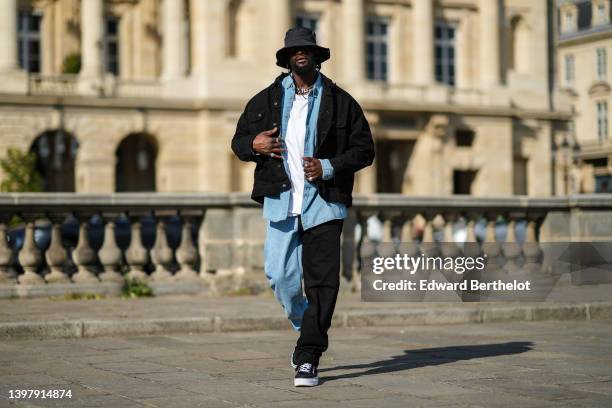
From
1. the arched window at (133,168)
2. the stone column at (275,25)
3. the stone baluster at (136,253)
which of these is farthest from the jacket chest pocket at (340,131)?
the arched window at (133,168)

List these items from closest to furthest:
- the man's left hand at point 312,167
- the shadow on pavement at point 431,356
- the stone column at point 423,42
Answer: the man's left hand at point 312,167
the shadow on pavement at point 431,356
the stone column at point 423,42

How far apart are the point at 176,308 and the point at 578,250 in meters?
4.86

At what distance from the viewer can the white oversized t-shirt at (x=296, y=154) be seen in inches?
362

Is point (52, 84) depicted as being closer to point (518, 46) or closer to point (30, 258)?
point (518, 46)

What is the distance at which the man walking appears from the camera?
30.0 ft

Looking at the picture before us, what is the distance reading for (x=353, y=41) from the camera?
58.8 m

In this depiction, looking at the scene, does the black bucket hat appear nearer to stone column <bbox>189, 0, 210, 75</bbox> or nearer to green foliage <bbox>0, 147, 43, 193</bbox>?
green foliage <bbox>0, 147, 43, 193</bbox>

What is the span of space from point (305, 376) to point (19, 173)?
4183 centimetres

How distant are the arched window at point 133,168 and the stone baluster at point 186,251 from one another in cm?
4137

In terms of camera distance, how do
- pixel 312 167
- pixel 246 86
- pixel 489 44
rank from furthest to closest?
pixel 489 44 < pixel 246 86 < pixel 312 167

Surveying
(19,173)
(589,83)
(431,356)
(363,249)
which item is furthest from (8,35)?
(589,83)

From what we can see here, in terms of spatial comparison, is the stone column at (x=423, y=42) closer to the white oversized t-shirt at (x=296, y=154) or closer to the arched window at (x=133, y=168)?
the arched window at (x=133, y=168)

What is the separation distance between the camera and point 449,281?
1391 centimetres

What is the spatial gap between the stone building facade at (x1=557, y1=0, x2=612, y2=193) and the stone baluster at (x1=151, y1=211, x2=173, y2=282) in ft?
237
